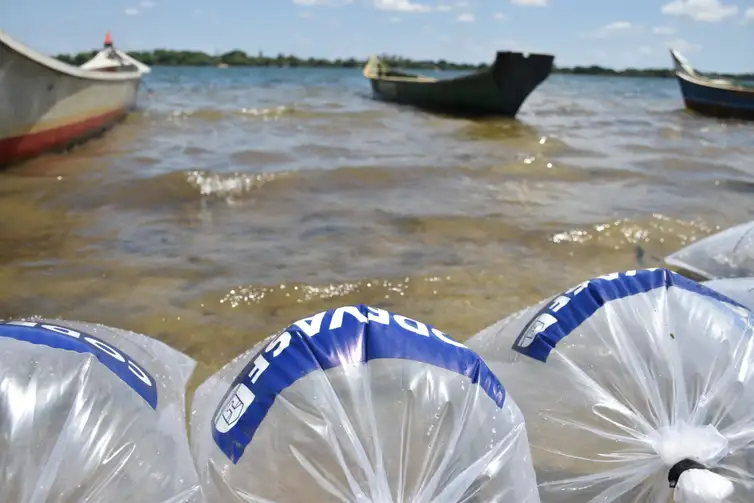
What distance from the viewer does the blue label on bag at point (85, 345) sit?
1.51 metres

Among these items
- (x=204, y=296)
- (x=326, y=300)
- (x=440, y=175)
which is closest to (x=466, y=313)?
(x=326, y=300)

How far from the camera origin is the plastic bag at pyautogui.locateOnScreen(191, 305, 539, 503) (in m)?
1.36

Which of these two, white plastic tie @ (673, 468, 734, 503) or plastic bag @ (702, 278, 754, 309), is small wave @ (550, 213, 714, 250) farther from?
white plastic tie @ (673, 468, 734, 503)

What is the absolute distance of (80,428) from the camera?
1.38m

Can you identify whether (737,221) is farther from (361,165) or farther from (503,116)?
(503,116)

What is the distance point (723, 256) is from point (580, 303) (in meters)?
1.96

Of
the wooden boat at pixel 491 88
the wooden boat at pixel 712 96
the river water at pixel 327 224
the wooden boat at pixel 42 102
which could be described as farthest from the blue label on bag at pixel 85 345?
the wooden boat at pixel 712 96

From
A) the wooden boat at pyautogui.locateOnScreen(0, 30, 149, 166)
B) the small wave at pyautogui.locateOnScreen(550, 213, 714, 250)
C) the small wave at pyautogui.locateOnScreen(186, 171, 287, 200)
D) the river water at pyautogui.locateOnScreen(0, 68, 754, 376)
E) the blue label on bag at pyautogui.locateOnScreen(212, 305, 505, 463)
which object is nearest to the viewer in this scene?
the blue label on bag at pyautogui.locateOnScreen(212, 305, 505, 463)

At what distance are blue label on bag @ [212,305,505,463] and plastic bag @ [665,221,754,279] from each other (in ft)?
7.44

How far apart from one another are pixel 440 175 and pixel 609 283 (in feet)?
19.1

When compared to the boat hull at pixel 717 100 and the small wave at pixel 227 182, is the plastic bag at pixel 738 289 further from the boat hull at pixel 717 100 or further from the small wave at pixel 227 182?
the boat hull at pixel 717 100

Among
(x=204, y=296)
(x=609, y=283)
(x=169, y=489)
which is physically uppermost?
(x=609, y=283)

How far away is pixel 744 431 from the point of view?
1593 mm

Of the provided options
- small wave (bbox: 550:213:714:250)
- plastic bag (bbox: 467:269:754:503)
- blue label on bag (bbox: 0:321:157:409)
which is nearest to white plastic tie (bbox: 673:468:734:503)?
plastic bag (bbox: 467:269:754:503)
